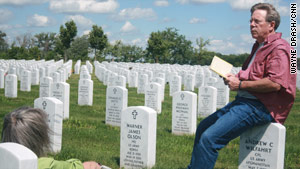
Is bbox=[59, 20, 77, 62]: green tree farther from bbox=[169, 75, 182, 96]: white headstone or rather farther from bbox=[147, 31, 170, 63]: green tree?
bbox=[169, 75, 182, 96]: white headstone

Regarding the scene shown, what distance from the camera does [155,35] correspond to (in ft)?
172

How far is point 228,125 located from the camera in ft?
12.4

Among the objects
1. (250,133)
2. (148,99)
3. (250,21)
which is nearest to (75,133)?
(148,99)

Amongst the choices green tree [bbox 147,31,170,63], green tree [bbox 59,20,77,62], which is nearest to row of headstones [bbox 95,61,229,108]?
green tree [bbox 59,20,77,62]

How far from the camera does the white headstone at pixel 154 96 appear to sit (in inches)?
440

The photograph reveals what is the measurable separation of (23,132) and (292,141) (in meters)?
7.07

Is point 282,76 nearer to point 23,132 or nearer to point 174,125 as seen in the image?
point 23,132

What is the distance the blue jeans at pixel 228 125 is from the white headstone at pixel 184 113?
13.4 feet

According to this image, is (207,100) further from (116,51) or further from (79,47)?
(79,47)

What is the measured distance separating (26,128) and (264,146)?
9.64ft

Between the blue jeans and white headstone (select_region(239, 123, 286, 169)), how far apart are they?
0.28m

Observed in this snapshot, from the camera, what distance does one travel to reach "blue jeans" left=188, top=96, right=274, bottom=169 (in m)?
3.79

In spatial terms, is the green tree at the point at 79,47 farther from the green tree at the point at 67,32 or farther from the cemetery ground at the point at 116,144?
the cemetery ground at the point at 116,144

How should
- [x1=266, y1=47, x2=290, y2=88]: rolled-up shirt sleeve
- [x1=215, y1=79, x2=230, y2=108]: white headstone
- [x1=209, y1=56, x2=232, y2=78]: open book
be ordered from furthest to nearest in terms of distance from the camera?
[x1=215, y1=79, x2=230, y2=108]: white headstone < [x1=209, y1=56, x2=232, y2=78]: open book < [x1=266, y1=47, x2=290, y2=88]: rolled-up shirt sleeve
